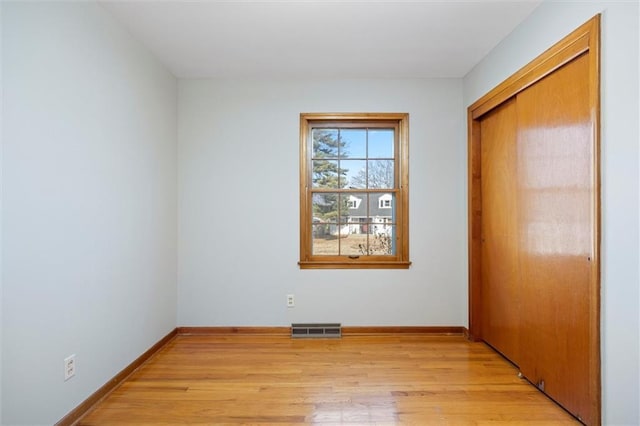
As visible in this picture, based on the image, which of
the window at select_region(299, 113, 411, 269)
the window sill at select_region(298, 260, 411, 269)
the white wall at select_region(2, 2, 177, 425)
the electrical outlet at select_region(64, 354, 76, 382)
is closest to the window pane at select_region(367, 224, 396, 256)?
the window at select_region(299, 113, 411, 269)

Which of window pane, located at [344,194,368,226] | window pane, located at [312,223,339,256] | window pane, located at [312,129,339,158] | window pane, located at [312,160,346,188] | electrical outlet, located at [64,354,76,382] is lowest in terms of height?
electrical outlet, located at [64,354,76,382]

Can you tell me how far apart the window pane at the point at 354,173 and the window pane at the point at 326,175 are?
6cm

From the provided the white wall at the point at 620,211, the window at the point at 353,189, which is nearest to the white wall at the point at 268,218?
the window at the point at 353,189

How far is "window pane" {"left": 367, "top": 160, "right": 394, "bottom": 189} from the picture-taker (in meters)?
3.62

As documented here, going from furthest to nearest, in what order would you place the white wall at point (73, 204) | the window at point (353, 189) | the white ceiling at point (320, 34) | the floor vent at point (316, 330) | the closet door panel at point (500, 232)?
the window at point (353, 189) < the floor vent at point (316, 330) < the closet door panel at point (500, 232) < the white ceiling at point (320, 34) < the white wall at point (73, 204)

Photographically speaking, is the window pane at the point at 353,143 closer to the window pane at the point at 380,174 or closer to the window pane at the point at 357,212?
the window pane at the point at 380,174

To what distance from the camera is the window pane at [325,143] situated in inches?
143

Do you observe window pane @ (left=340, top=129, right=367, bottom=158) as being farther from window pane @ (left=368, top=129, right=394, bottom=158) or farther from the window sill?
the window sill

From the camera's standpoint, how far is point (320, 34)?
2.64 metres

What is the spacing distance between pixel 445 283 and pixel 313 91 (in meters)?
2.44

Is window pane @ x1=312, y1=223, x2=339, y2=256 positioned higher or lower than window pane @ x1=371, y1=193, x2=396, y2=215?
lower

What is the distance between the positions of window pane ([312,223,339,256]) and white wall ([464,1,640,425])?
2.28 meters

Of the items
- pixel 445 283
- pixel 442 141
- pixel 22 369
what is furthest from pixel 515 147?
pixel 22 369

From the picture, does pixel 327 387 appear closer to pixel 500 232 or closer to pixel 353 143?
pixel 500 232
